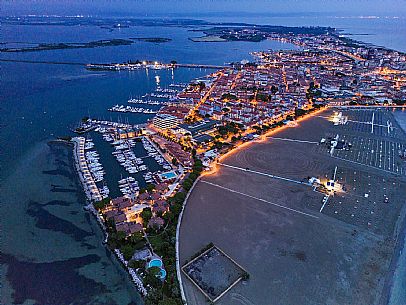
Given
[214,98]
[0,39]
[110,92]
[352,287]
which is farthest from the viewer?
[0,39]

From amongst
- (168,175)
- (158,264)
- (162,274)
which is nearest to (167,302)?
(162,274)

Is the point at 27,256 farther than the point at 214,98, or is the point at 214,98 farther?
the point at 214,98

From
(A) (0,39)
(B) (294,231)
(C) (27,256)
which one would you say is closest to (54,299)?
(C) (27,256)

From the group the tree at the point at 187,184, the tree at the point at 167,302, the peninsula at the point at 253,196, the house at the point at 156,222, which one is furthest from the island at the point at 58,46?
the tree at the point at 167,302

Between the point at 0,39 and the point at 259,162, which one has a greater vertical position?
the point at 0,39

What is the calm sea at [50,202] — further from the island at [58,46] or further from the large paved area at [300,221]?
the island at [58,46]

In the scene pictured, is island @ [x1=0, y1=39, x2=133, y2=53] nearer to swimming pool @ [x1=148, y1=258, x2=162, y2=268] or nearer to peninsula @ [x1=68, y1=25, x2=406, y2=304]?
peninsula @ [x1=68, y1=25, x2=406, y2=304]

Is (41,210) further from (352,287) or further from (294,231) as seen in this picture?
(352,287)
